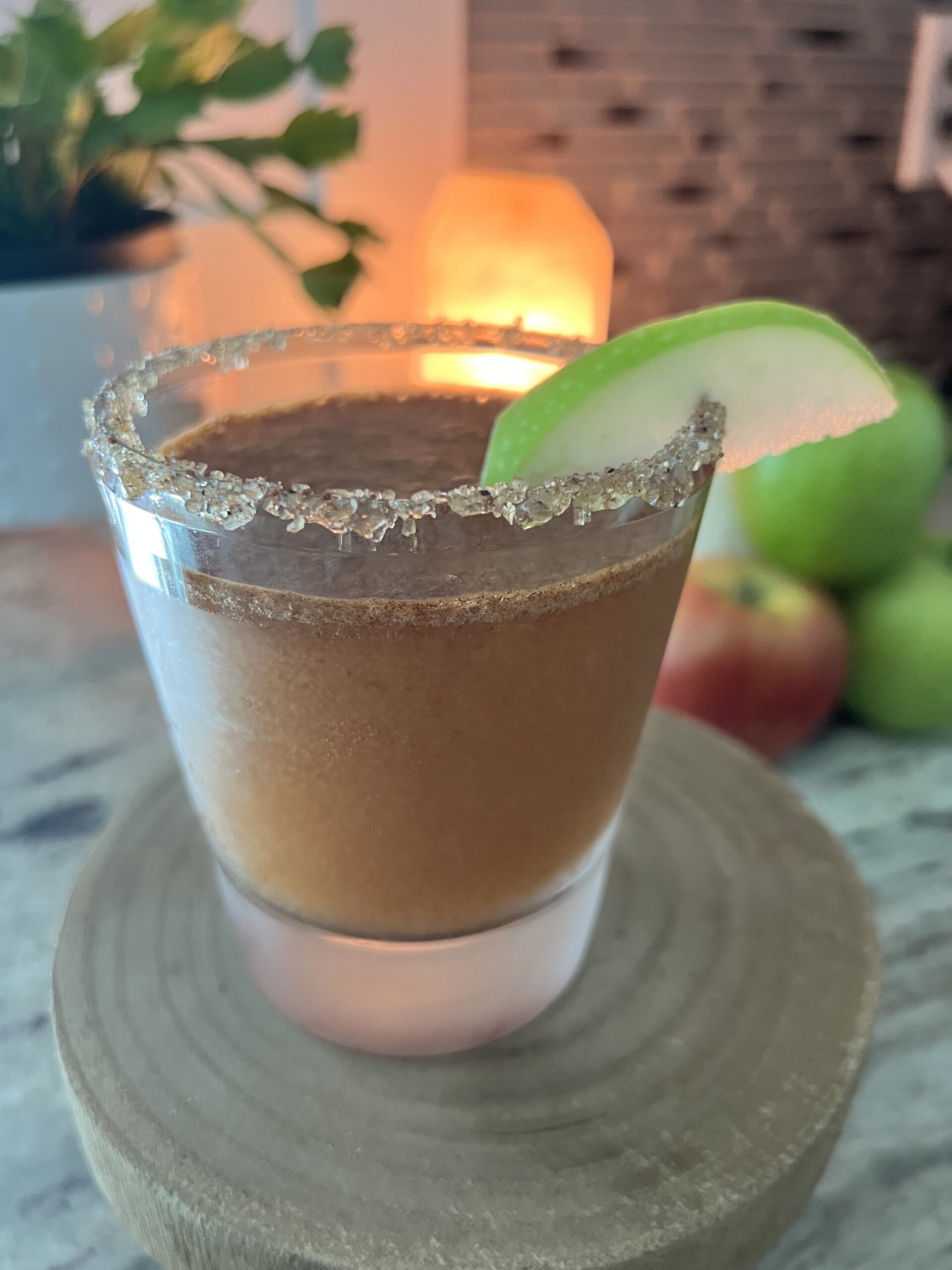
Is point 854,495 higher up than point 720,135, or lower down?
lower down

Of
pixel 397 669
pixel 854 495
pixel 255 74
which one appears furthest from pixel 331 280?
pixel 397 669

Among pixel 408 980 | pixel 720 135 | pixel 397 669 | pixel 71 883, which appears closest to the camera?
pixel 397 669

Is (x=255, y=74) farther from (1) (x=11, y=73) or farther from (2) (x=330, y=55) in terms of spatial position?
(1) (x=11, y=73)

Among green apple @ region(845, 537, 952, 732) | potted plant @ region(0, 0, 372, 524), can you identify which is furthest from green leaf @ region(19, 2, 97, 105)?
green apple @ region(845, 537, 952, 732)

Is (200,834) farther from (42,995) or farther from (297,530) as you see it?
(297,530)

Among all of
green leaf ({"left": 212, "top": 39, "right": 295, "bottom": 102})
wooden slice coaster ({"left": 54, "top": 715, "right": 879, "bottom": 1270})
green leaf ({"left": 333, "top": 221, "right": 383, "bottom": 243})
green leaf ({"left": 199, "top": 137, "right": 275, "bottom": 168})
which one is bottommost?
wooden slice coaster ({"left": 54, "top": 715, "right": 879, "bottom": 1270})

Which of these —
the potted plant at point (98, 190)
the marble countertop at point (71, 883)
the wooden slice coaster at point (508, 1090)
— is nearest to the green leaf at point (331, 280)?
the potted plant at point (98, 190)

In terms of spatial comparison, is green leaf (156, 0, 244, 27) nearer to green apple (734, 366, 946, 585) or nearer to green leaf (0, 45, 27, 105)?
green leaf (0, 45, 27, 105)
